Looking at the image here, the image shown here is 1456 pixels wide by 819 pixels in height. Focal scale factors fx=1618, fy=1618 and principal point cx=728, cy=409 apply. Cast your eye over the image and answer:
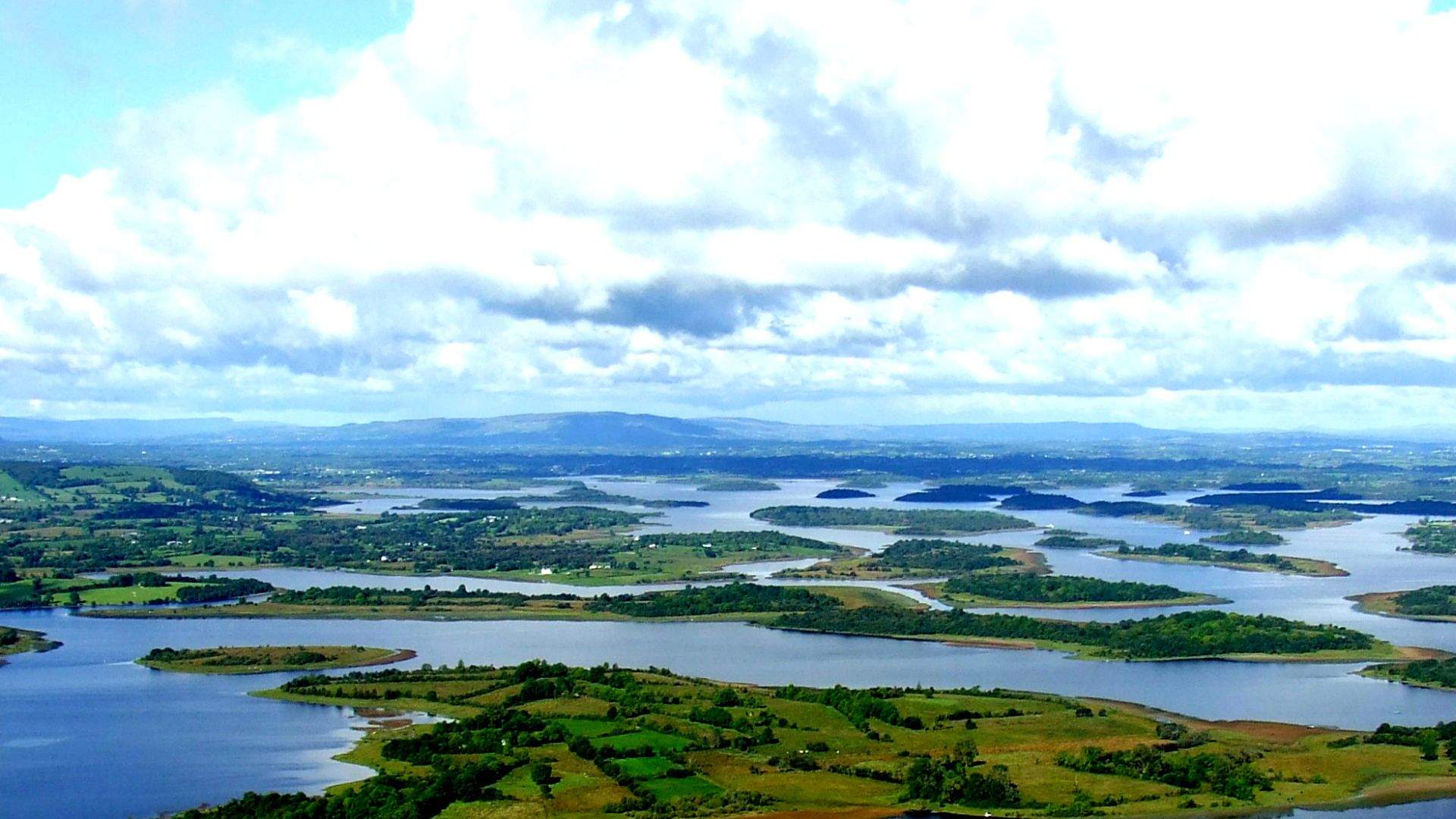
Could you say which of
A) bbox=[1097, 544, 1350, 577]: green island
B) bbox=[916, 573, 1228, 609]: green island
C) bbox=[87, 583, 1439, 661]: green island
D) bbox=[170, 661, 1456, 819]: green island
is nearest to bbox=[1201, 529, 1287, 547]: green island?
bbox=[1097, 544, 1350, 577]: green island

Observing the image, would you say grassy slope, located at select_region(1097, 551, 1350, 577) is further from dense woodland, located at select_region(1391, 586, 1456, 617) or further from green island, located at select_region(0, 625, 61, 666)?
green island, located at select_region(0, 625, 61, 666)

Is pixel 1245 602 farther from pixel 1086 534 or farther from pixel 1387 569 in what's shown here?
pixel 1086 534

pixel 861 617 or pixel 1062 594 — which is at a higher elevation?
pixel 1062 594

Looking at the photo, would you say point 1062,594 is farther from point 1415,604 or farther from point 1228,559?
point 1228,559

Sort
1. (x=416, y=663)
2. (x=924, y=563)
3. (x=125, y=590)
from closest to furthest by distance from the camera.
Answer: (x=416, y=663) → (x=125, y=590) → (x=924, y=563)

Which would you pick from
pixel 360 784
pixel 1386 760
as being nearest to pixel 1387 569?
pixel 1386 760

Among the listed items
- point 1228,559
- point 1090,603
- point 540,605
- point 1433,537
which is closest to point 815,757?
point 540,605

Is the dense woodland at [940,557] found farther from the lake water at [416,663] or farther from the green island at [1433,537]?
the green island at [1433,537]
